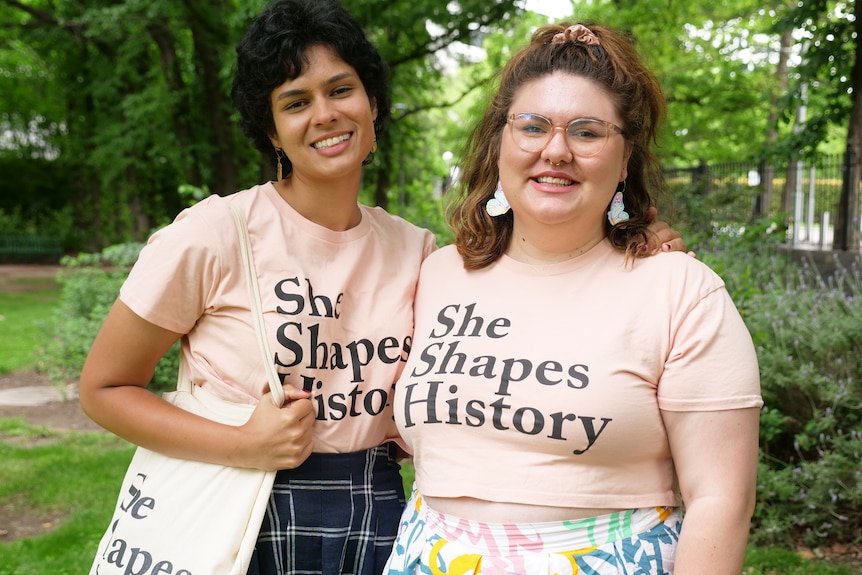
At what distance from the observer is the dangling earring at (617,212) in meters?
2.05

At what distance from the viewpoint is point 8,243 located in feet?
80.5

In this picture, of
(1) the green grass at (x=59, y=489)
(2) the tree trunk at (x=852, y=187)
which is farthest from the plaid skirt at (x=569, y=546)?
(2) the tree trunk at (x=852, y=187)

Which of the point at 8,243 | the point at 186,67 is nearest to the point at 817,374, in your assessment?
the point at 186,67

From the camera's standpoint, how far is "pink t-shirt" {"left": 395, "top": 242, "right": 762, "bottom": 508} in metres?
1.76

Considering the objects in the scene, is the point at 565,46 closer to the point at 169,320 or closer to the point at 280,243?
the point at 280,243

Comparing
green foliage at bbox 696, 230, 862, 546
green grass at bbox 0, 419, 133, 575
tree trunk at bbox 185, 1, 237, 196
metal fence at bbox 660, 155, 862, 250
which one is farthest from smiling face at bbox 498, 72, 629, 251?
tree trunk at bbox 185, 1, 237, 196

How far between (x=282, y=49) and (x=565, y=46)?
0.72 m

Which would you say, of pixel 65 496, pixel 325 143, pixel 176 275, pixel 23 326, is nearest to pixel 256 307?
pixel 176 275

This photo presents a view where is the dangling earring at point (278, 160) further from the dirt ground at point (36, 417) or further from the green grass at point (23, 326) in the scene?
the green grass at point (23, 326)

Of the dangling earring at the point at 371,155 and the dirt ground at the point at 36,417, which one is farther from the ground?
the dangling earring at the point at 371,155

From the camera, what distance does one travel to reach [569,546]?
1.81 metres

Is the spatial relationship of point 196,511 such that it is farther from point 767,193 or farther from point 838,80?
point 767,193

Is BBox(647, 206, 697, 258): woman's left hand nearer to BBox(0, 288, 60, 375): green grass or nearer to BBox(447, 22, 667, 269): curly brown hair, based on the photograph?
BBox(447, 22, 667, 269): curly brown hair

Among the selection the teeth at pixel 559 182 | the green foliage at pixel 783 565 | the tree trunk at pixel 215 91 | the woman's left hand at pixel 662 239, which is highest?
the tree trunk at pixel 215 91
